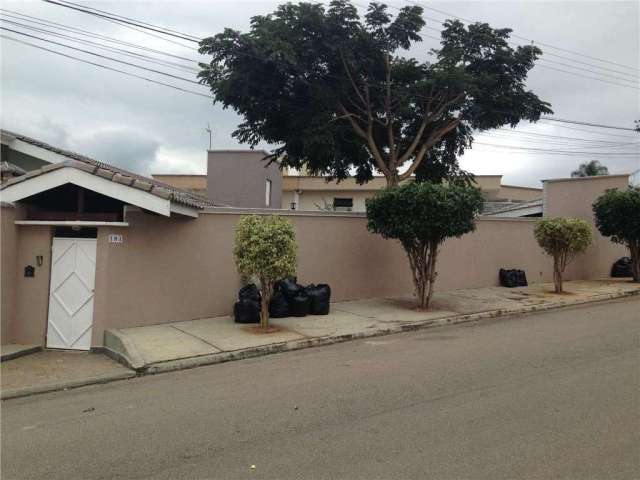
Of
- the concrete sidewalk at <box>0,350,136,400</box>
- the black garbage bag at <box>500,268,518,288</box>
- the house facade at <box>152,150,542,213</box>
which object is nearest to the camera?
the concrete sidewalk at <box>0,350,136,400</box>

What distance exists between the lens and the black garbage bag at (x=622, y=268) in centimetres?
1927

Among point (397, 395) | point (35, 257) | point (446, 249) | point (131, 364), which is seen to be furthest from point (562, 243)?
point (35, 257)

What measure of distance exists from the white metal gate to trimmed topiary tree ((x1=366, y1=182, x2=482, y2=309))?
615 cm

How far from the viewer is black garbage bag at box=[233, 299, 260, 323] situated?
10.7 meters

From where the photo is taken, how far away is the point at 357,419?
518 cm

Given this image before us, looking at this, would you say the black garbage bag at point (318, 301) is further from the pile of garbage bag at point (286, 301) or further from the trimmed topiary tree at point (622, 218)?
the trimmed topiary tree at point (622, 218)

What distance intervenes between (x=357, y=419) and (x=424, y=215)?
6.79 meters

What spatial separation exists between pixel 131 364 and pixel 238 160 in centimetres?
2095

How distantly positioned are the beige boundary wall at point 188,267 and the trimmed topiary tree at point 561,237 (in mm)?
1839

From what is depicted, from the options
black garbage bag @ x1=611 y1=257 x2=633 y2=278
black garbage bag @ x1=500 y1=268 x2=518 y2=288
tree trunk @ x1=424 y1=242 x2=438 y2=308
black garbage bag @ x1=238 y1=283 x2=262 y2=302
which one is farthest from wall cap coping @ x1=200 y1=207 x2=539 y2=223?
black garbage bag @ x1=611 y1=257 x2=633 y2=278

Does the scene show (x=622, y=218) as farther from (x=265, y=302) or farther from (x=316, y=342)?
(x=265, y=302)

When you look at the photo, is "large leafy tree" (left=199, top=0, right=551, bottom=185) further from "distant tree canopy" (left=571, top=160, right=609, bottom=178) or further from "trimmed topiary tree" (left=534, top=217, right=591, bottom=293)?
"distant tree canopy" (left=571, top=160, right=609, bottom=178)

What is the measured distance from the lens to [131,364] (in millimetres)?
7902

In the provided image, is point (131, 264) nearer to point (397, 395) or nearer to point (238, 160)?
point (397, 395)
